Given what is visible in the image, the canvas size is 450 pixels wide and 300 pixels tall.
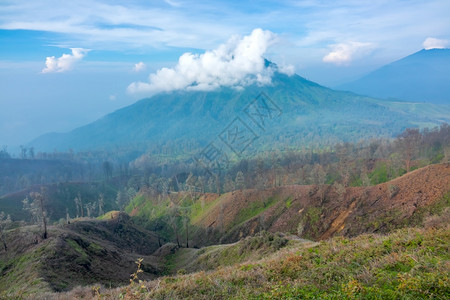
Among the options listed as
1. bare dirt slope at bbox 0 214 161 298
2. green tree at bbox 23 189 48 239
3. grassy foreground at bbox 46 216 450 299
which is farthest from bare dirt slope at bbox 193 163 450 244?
green tree at bbox 23 189 48 239

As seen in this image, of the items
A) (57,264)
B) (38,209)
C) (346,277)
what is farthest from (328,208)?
(38,209)

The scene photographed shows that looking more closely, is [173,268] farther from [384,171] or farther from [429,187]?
[384,171]

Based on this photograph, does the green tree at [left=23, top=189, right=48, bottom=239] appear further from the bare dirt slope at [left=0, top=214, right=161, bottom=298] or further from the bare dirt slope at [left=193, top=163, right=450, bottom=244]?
the bare dirt slope at [left=193, top=163, right=450, bottom=244]

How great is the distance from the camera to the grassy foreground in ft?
26.1

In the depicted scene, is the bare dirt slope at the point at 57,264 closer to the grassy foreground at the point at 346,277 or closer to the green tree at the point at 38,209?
the green tree at the point at 38,209

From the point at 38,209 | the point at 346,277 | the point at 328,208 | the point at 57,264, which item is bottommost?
the point at 38,209

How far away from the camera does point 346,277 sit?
9.59m

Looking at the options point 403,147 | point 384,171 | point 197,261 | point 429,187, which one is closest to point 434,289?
point 197,261

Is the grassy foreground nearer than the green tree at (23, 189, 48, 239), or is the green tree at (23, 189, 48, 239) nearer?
the grassy foreground

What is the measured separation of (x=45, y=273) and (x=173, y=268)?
15841mm

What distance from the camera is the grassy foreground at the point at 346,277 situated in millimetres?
7941

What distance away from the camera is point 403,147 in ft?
254

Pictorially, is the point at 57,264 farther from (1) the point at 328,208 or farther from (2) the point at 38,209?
(2) the point at 38,209

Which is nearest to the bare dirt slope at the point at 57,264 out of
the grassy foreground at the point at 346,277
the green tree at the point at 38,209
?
the green tree at the point at 38,209
